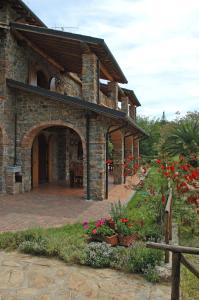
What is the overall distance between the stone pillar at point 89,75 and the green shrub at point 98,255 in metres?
6.75

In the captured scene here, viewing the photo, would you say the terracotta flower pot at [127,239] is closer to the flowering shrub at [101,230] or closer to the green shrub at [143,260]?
the flowering shrub at [101,230]

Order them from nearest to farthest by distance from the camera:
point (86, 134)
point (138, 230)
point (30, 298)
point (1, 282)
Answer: point (30, 298) < point (1, 282) < point (138, 230) < point (86, 134)

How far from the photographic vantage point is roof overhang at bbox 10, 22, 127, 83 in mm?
9492

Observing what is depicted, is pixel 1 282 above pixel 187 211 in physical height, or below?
below

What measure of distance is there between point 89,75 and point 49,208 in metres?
5.18

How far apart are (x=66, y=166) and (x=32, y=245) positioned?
9.76 m

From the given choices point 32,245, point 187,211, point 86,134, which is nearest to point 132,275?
point 32,245

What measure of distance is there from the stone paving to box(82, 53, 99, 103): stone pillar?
284 inches

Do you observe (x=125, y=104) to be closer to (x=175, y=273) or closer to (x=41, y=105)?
(x=41, y=105)

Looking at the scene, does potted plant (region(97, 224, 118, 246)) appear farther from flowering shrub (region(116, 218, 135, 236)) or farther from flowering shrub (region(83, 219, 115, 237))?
flowering shrub (region(116, 218, 135, 236))

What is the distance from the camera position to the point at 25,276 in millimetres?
3875

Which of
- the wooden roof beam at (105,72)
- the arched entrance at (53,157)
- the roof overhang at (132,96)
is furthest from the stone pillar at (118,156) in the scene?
the roof overhang at (132,96)

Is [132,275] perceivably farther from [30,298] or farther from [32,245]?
[32,245]

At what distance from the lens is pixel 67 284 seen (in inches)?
145
